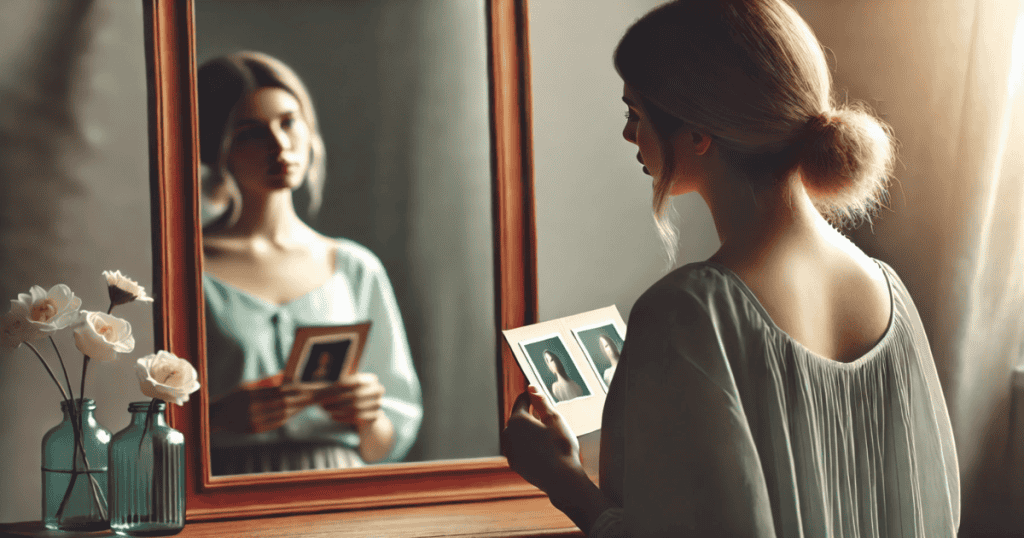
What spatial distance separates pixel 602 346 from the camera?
152 centimetres

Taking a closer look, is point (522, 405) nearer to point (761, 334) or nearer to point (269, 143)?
point (761, 334)

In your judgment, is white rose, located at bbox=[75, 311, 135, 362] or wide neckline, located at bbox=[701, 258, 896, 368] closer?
wide neckline, located at bbox=[701, 258, 896, 368]

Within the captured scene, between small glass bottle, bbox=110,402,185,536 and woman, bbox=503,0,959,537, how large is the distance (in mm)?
802

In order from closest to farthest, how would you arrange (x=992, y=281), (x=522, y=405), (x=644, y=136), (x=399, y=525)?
1. (x=644, y=136)
2. (x=522, y=405)
3. (x=399, y=525)
4. (x=992, y=281)

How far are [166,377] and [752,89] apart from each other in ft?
3.36

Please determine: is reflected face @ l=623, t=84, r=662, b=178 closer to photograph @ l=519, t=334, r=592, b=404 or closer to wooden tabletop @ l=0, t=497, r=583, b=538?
photograph @ l=519, t=334, r=592, b=404

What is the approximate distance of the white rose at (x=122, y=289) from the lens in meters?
1.31

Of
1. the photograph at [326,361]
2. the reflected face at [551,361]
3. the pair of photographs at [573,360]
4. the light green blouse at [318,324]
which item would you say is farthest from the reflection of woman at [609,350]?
the photograph at [326,361]

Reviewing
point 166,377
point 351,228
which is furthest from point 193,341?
point 351,228

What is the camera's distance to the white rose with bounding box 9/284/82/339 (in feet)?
4.21

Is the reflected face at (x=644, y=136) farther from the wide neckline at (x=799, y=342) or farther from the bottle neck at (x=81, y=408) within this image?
the bottle neck at (x=81, y=408)

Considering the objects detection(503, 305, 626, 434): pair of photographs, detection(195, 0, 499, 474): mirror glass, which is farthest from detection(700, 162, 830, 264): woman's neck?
detection(195, 0, 499, 474): mirror glass

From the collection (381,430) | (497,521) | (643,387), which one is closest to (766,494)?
(643,387)

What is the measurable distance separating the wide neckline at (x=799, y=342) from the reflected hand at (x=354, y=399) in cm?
90
